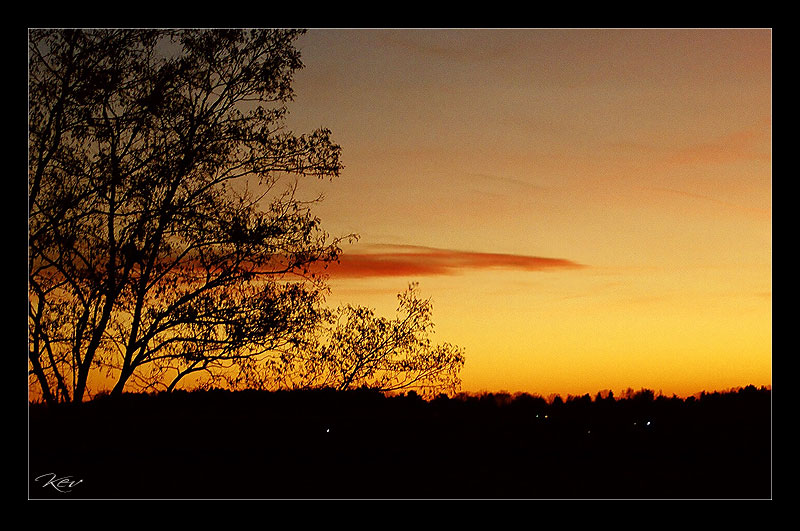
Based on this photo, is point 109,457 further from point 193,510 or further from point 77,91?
point 77,91

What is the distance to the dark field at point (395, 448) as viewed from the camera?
11.3 m

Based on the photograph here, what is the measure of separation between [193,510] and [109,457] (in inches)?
68.4

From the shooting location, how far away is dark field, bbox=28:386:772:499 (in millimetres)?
11289

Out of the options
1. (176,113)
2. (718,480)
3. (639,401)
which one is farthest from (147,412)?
(718,480)

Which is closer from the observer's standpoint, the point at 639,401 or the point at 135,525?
the point at 135,525

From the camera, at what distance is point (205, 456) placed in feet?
38.3

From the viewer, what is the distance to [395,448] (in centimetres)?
1182
